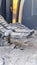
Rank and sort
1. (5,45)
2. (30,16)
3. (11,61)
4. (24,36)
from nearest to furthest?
(11,61) → (5,45) → (24,36) → (30,16)

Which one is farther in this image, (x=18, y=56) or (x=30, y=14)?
(x=30, y=14)

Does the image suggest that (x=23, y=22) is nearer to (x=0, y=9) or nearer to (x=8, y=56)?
(x=0, y=9)

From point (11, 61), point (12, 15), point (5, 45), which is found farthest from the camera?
point (12, 15)

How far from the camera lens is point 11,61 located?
8.22 ft

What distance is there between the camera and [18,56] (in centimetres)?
275

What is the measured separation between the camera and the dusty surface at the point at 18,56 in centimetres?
246

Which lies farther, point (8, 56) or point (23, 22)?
point (23, 22)

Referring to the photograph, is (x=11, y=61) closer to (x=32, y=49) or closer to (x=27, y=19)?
(x=32, y=49)

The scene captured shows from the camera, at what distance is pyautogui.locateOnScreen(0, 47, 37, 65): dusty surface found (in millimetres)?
2465

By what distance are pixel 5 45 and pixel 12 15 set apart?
282 centimetres

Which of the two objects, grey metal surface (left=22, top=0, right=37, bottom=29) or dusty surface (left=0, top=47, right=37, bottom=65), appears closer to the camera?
dusty surface (left=0, top=47, right=37, bottom=65)

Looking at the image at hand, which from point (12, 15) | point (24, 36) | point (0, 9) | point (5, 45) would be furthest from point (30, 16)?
point (5, 45)

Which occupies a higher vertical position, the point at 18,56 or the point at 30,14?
the point at 30,14

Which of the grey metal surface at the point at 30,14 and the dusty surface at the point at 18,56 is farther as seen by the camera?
the grey metal surface at the point at 30,14
